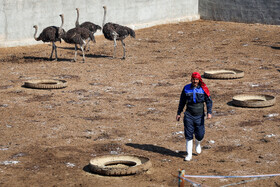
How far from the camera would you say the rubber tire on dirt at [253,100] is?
14.8m

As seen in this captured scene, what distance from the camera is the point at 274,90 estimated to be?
17.2 metres

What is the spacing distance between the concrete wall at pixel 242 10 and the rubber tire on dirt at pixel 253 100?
14.7 m

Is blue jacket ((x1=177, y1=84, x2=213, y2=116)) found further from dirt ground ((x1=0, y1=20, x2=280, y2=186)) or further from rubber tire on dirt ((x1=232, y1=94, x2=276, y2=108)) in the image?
rubber tire on dirt ((x1=232, y1=94, x2=276, y2=108))

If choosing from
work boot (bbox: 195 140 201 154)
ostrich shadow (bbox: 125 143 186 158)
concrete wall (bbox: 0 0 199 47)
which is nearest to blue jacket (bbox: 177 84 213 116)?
work boot (bbox: 195 140 201 154)

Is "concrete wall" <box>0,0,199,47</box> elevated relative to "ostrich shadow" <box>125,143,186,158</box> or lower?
elevated

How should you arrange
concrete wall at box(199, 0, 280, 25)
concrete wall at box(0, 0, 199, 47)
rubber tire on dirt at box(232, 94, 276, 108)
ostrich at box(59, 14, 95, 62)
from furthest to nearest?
concrete wall at box(199, 0, 280, 25) < concrete wall at box(0, 0, 199, 47) < ostrich at box(59, 14, 95, 62) < rubber tire on dirt at box(232, 94, 276, 108)

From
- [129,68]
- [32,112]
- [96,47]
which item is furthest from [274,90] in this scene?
[96,47]

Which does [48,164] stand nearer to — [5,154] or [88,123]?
[5,154]

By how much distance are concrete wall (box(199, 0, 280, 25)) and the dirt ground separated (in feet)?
13.3

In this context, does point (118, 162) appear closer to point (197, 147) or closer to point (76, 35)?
point (197, 147)

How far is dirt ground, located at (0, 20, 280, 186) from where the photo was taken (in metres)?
10.3

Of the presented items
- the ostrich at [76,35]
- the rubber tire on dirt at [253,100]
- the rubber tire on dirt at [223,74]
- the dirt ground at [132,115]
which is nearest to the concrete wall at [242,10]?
the dirt ground at [132,115]

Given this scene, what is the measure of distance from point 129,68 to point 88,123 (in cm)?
748

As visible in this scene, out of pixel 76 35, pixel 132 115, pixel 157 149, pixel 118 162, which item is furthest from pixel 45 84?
pixel 118 162
